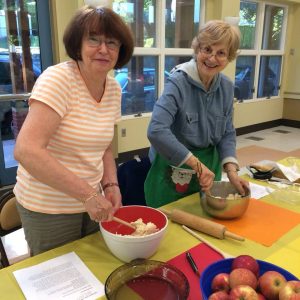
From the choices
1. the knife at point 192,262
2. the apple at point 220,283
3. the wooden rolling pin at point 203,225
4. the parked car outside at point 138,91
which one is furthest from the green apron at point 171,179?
the parked car outside at point 138,91

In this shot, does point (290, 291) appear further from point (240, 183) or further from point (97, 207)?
point (240, 183)

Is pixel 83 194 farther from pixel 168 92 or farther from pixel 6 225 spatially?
pixel 168 92

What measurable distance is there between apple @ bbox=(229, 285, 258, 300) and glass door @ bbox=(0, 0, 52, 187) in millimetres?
3121

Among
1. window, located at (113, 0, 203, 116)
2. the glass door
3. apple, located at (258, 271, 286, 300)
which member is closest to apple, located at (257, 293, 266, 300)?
apple, located at (258, 271, 286, 300)

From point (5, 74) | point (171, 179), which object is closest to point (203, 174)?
point (171, 179)

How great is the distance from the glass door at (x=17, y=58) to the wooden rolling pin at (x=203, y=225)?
2.62m

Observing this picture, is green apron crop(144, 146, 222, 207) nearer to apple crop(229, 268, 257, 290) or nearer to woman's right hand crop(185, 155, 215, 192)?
woman's right hand crop(185, 155, 215, 192)

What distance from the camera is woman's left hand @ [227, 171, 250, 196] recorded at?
1390 millimetres

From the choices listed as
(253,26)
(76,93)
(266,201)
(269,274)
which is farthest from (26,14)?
(253,26)

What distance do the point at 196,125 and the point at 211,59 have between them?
11.2 inches

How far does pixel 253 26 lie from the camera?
5754 mm

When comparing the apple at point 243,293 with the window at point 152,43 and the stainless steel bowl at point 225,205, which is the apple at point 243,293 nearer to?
the stainless steel bowl at point 225,205

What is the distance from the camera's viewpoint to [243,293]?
26.9 inches

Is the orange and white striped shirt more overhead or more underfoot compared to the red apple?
more overhead
